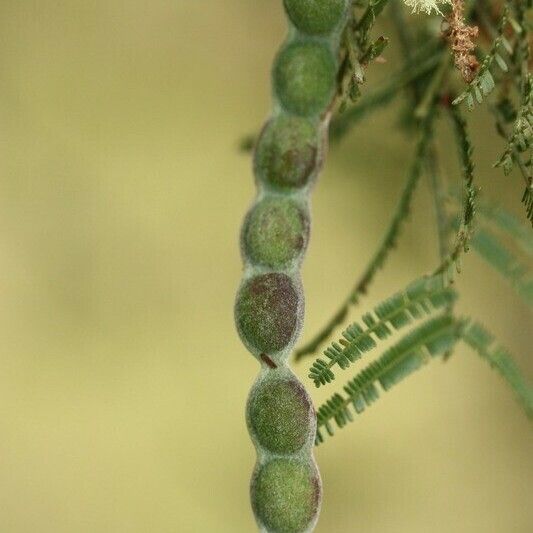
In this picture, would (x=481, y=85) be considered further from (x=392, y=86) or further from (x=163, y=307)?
(x=163, y=307)

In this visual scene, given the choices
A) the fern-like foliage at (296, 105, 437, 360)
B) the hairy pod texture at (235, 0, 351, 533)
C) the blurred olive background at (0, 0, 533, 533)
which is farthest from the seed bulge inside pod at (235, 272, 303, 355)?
the blurred olive background at (0, 0, 533, 533)

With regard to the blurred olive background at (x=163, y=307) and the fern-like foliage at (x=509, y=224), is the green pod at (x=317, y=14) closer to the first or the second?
the fern-like foliage at (x=509, y=224)

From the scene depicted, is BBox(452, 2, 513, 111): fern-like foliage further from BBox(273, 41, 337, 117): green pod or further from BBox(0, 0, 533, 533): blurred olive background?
BBox(0, 0, 533, 533): blurred olive background

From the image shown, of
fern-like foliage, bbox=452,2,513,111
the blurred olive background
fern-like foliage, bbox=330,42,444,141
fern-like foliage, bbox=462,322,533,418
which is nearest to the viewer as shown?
fern-like foliage, bbox=452,2,513,111

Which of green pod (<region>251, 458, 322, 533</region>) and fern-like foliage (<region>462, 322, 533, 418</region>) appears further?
fern-like foliage (<region>462, 322, 533, 418</region>)

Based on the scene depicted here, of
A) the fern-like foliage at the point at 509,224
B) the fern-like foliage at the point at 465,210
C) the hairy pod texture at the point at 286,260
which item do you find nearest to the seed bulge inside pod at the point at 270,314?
Result: the hairy pod texture at the point at 286,260

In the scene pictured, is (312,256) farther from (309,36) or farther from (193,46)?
(309,36)
